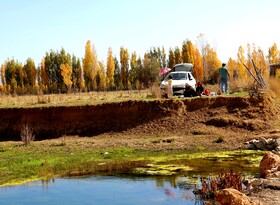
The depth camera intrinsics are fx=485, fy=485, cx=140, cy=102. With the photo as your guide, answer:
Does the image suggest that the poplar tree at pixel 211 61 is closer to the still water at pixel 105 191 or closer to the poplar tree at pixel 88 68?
the poplar tree at pixel 88 68

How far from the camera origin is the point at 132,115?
29219 millimetres

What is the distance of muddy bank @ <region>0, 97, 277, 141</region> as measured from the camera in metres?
28.0

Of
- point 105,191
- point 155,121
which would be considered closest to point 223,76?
point 155,121

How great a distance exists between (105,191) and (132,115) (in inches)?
560

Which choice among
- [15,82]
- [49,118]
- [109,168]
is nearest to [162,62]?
[15,82]

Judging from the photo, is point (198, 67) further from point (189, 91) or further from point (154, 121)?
point (154, 121)

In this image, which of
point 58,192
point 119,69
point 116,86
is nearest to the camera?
point 58,192

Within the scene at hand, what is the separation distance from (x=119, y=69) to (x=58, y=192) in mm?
61075

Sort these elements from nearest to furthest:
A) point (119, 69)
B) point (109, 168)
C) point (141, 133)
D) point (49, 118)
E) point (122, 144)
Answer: point (109, 168)
point (122, 144)
point (141, 133)
point (49, 118)
point (119, 69)

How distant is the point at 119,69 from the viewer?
7581cm

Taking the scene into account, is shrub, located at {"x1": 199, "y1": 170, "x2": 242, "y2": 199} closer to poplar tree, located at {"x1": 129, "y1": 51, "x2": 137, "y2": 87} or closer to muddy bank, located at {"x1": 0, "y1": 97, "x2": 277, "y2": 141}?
muddy bank, located at {"x1": 0, "y1": 97, "x2": 277, "y2": 141}

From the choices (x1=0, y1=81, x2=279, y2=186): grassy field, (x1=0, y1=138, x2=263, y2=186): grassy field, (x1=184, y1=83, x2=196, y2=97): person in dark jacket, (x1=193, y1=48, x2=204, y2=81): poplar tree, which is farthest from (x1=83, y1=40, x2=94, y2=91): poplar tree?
(x1=0, y1=138, x2=263, y2=186): grassy field

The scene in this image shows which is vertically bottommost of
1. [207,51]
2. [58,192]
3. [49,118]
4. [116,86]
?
[58,192]

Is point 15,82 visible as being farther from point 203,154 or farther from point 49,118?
point 203,154
